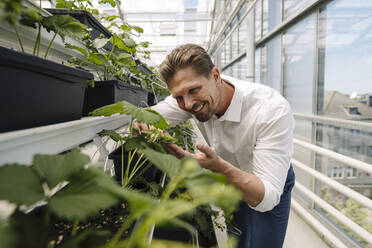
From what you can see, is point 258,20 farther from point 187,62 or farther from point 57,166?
point 57,166

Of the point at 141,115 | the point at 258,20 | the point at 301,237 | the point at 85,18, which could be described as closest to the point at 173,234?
the point at 141,115

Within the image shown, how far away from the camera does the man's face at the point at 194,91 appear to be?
1.01 m

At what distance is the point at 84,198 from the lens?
9.2 inches

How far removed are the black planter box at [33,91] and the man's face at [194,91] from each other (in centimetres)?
50

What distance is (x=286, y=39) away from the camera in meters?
2.55

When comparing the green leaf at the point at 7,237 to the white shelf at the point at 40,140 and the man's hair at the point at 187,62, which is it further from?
the man's hair at the point at 187,62

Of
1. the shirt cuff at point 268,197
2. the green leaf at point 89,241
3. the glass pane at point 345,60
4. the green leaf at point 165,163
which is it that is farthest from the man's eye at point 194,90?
the glass pane at point 345,60

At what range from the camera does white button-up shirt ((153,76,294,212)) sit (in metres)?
0.85

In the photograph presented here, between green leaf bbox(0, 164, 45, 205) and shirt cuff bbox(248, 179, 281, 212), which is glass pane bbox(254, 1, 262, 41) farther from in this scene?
green leaf bbox(0, 164, 45, 205)

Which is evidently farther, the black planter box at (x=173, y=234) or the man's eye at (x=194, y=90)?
the man's eye at (x=194, y=90)

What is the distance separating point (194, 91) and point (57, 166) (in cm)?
80

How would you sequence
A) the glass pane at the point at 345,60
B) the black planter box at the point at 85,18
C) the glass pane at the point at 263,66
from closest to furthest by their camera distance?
the black planter box at the point at 85,18 → the glass pane at the point at 345,60 → the glass pane at the point at 263,66

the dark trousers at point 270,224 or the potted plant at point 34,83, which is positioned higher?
the potted plant at point 34,83

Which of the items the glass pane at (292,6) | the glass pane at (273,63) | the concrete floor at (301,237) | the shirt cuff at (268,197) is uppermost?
the glass pane at (292,6)
